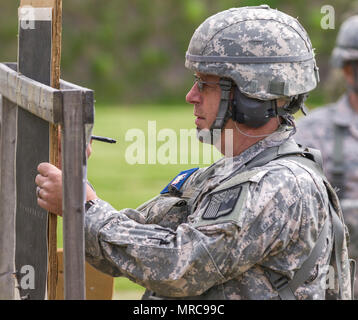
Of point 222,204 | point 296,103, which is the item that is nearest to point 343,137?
point 296,103

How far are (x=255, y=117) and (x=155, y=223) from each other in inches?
29.2

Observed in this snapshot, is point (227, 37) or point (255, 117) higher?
point (227, 37)

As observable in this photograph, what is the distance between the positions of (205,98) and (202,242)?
786 mm

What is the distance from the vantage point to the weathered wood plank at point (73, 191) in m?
3.66

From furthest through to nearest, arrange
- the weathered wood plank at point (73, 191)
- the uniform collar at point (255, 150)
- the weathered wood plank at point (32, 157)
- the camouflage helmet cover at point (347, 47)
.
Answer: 1. the camouflage helmet cover at point (347, 47)
2. the uniform collar at point (255, 150)
3. the weathered wood plank at point (32, 157)
4. the weathered wood plank at point (73, 191)

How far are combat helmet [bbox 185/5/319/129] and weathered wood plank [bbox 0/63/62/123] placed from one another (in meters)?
0.83

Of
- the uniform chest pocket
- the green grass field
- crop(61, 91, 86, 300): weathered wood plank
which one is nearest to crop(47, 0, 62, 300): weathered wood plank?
crop(61, 91, 86, 300): weathered wood plank

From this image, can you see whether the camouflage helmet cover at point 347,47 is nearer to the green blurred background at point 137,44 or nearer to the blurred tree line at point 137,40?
the green blurred background at point 137,44

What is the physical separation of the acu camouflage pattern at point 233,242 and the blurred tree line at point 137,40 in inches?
1045

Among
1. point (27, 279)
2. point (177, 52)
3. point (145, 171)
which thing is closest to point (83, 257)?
point (27, 279)

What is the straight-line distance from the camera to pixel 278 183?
3.94 meters

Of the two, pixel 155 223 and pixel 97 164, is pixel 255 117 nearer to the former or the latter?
pixel 155 223

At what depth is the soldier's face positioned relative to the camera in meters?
4.28

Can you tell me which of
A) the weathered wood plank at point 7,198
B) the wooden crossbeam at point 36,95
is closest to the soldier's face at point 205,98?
the wooden crossbeam at point 36,95
